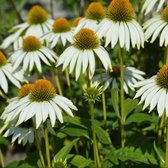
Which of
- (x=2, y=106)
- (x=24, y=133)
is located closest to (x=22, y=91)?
(x=24, y=133)

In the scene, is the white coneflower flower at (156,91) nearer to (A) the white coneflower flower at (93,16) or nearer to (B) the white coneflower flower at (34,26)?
(A) the white coneflower flower at (93,16)

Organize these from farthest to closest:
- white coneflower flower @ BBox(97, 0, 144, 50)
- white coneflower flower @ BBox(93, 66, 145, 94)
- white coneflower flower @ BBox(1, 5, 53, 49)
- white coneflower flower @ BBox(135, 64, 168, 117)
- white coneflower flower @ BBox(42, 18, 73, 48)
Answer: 1. white coneflower flower @ BBox(1, 5, 53, 49)
2. white coneflower flower @ BBox(42, 18, 73, 48)
3. white coneflower flower @ BBox(93, 66, 145, 94)
4. white coneflower flower @ BBox(97, 0, 144, 50)
5. white coneflower flower @ BBox(135, 64, 168, 117)

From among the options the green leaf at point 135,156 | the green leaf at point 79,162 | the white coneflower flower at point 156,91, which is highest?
the white coneflower flower at point 156,91

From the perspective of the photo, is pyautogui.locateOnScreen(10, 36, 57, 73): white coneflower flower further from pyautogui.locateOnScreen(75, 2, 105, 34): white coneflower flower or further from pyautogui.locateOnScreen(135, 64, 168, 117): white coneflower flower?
pyautogui.locateOnScreen(135, 64, 168, 117): white coneflower flower

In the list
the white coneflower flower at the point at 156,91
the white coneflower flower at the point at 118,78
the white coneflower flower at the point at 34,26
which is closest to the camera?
the white coneflower flower at the point at 156,91

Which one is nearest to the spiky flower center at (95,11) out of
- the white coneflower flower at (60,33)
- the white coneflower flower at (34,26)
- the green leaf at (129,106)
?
the white coneflower flower at (60,33)

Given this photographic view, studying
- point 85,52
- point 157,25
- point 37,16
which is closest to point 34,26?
point 37,16

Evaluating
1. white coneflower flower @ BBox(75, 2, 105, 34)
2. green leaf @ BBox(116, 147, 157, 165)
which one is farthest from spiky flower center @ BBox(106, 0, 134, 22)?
green leaf @ BBox(116, 147, 157, 165)
